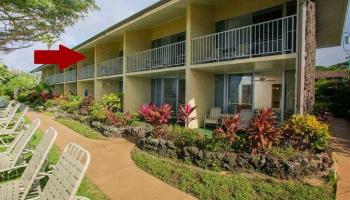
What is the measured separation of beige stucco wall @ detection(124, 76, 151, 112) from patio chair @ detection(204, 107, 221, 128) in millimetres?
6705

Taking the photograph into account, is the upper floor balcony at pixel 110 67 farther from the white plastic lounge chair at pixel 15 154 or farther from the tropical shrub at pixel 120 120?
the white plastic lounge chair at pixel 15 154

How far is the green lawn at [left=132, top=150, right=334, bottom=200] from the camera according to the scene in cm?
545

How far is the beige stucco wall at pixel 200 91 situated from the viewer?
1331cm

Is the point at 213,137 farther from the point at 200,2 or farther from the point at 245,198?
the point at 200,2

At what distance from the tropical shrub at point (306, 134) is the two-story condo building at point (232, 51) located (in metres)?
1.31

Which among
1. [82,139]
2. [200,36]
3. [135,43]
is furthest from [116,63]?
[82,139]

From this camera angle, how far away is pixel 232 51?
12812 mm

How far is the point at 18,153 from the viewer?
546 centimetres

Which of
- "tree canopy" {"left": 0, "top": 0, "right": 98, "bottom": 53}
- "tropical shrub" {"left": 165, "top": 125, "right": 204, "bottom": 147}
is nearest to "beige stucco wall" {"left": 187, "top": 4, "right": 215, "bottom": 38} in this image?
"tropical shrub" {"left": 165, "top": 125, "right": 204, "bottom": 147}

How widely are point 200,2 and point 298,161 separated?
29.9 ft

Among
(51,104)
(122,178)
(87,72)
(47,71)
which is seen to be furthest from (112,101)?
(47,71)

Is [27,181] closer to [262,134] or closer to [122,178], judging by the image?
[122,178]

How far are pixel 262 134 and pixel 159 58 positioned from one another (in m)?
11.3

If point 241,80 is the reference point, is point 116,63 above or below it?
above
